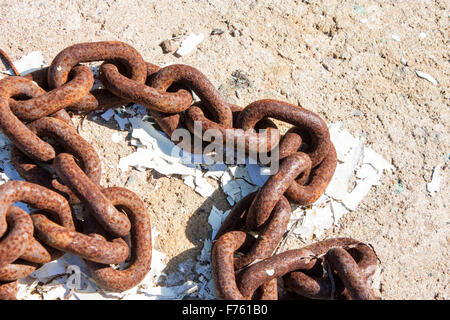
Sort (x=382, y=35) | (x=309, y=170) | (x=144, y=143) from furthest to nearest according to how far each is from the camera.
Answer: (x=382, y=35) < (x=144, y=143) < (x=309, y=170)

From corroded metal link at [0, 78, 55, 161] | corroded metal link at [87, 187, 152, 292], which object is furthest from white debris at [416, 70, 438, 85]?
corroded metal link at [0, 78, 55, 161]

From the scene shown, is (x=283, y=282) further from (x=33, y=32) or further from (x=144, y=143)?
(x=33, y=32)

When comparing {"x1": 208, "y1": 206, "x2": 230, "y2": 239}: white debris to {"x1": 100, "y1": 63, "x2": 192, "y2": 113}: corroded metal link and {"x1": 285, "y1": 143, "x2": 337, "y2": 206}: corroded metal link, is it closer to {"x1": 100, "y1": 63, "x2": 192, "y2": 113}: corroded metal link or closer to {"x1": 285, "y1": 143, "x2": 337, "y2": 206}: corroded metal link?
{"x1": 285, "y1": 143, "x2": 337, "y2": 206}: corroded metal link

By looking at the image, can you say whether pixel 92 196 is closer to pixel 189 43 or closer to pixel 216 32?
pixel 189 43

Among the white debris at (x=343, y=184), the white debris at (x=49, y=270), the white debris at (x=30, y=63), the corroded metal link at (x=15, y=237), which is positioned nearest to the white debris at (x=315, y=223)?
the white debris at (x=343, y=184)

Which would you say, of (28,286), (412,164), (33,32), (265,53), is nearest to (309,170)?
(412,164)

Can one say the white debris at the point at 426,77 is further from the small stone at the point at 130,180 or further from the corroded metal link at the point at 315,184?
the small stone at the point at 130,180
